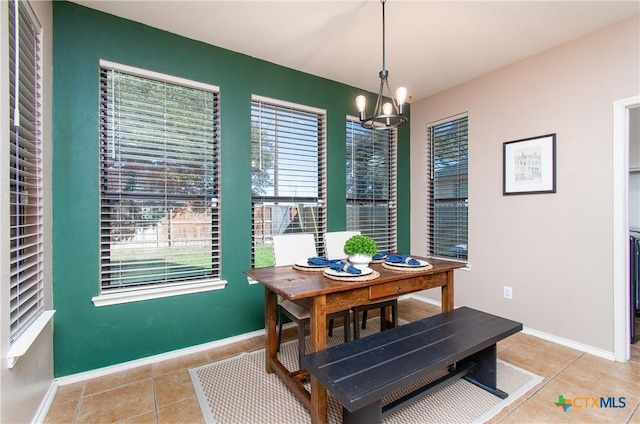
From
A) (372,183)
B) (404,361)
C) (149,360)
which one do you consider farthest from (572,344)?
(149,360)

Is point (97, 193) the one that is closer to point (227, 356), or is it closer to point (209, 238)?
point (209, 238)

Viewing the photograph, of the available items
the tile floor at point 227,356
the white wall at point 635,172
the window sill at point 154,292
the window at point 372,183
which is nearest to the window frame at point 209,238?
the window sill at point 154,292

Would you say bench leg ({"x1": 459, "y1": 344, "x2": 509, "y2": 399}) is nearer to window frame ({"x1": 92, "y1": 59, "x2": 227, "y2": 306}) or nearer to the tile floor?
the tile floor

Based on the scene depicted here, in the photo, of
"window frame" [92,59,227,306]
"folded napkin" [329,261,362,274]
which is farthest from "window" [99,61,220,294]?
"folded napkin" [329,261,362,274]

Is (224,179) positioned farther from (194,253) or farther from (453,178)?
(453,178)

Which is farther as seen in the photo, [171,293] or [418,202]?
[418,202]

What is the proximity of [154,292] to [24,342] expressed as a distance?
3.14 feet

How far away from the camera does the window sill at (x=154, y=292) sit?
88.8 inches

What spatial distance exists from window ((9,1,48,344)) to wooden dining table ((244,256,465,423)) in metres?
1.28

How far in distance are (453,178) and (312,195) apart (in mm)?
1864

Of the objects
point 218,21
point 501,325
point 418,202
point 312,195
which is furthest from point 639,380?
point 218,21

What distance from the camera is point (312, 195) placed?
3.38m

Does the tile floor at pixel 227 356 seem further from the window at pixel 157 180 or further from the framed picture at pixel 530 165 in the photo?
→ the framed picture at pixel 530 165

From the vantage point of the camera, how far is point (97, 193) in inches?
88.7
